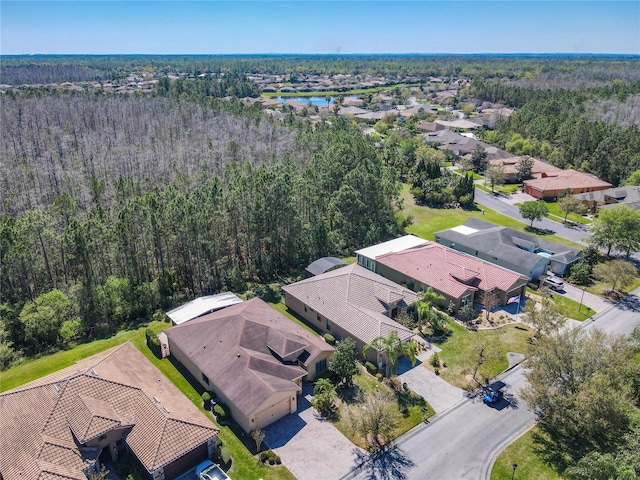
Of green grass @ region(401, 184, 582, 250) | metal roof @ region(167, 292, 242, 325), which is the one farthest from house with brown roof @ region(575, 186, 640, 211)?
metal roof @ region(167, 292, 242, 325)

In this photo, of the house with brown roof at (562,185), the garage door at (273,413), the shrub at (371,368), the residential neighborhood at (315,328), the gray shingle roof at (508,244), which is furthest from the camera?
the house with brown roof at (562,185)

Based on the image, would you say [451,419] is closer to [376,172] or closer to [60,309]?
[60,309]

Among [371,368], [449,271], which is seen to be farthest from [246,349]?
[449,271]

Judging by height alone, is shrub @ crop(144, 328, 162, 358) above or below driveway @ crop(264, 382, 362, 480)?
above

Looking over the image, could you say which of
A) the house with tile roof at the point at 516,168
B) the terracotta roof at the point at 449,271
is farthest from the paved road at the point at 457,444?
the house with tile roof at the point at 516,168

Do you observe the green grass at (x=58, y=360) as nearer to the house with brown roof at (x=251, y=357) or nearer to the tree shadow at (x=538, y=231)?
the house with brown roof at (x=251, y=357)


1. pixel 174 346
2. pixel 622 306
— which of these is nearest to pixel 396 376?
pixel 174 346

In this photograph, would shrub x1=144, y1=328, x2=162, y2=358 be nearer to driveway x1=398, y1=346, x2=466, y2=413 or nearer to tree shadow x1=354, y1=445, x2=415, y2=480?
tree shadow x1=354, y1=445, x2=415, y2=480
